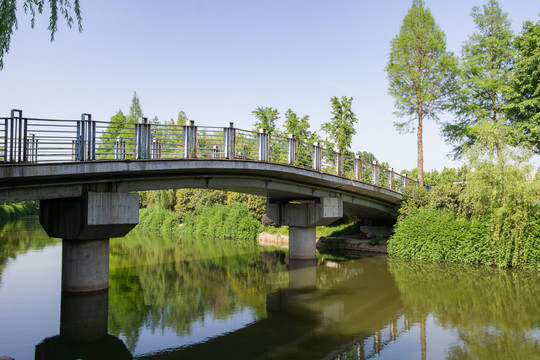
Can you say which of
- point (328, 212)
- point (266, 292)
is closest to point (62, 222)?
point (266, 292)

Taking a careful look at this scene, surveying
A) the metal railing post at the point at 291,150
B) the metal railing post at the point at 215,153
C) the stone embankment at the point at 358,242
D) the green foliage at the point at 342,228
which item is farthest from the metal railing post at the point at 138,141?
the green foliage at the point at 342,228

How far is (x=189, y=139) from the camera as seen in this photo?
14992 mm

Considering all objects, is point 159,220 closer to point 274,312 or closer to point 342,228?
point 342,228

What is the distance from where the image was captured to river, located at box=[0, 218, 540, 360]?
9305 millimetres

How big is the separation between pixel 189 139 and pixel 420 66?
2037 centimetres

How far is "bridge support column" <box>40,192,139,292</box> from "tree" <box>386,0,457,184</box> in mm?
21728

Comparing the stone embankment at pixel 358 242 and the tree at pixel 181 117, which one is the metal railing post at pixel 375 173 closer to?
the stone embankment at pixel 358 242

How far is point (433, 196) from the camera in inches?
957

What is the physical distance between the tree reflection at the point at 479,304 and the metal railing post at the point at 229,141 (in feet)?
26.5

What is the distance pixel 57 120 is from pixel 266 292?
891cm

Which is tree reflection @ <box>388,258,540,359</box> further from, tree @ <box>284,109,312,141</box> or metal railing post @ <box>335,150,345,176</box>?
tree @ <box>284,109,312,141</box>

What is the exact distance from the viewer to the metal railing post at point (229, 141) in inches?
631

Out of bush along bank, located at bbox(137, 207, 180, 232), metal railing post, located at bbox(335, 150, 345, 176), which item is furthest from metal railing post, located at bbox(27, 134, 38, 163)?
bush along bank, located at bbox(137, 207, 180, 232)

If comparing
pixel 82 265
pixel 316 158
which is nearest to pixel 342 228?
pixel 316 158
